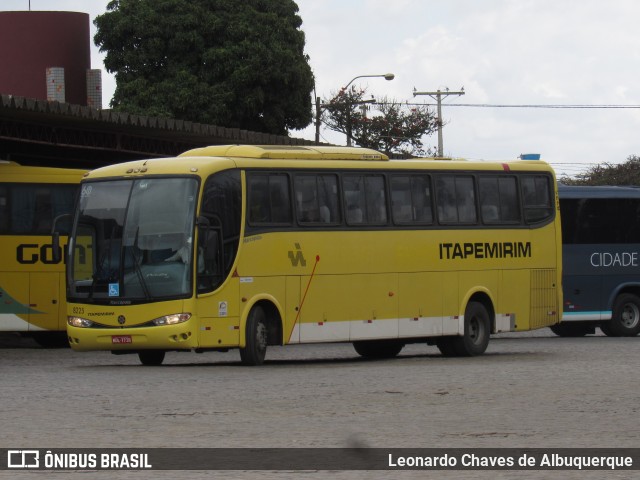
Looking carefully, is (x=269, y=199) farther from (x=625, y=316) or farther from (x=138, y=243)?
(x=625, y=316)

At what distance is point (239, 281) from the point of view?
22.1 meters

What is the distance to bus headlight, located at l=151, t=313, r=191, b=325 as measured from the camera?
21.3 m

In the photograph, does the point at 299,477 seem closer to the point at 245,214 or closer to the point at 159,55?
the point at 245,214

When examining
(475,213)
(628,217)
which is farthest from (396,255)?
(628,217)

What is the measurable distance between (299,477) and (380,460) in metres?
1.06

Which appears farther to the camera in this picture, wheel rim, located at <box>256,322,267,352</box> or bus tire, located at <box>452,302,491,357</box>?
bus tire, located at <box>452,302,491,357</box>

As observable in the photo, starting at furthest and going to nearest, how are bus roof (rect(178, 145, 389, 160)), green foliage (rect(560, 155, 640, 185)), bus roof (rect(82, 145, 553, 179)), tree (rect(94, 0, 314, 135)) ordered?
green foliage (rect(560, 155, 640, 185)) < tree (rect(94, 0, 314, 135)) < bus roof (rect(178, 145, 389, 160)) < bus roof (rect(82, 145, 553, 179))

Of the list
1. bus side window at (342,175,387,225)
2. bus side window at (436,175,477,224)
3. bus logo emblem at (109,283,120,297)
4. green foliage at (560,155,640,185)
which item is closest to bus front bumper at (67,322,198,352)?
bus logo emblem at (109,283,120,297)

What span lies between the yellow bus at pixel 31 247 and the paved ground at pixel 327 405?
427 centimetres

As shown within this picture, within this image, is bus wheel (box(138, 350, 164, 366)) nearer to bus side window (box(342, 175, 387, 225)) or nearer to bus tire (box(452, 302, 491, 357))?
bus side window (box(342, 175, 387, 225))

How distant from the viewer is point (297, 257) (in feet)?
76.4

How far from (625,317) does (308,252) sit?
539 inches

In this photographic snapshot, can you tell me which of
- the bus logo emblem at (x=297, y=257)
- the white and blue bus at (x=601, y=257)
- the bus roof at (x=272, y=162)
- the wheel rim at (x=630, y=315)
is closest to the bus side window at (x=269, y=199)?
the bus roof at (x=272, y=162)

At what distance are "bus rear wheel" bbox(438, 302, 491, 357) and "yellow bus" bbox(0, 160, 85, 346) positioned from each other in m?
8.28
